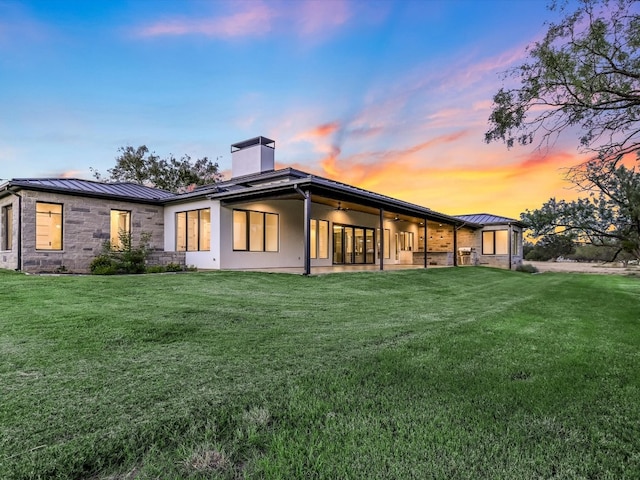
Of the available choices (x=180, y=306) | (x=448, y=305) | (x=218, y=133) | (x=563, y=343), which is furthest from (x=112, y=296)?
(x=218, y=133)

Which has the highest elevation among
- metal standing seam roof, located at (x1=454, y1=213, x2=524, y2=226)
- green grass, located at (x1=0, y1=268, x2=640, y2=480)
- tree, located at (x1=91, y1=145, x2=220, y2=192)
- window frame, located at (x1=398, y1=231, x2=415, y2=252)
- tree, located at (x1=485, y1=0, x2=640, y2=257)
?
tree, located at (x1=91, y1=145, x2=220, y2=192)

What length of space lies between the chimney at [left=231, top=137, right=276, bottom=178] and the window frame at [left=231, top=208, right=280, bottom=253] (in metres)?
3.10

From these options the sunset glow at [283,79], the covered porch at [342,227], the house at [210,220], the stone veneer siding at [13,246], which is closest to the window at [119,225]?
the house at [210,220]

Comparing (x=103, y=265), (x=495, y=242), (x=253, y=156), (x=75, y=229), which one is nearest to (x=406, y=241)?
(x=495, y=242)

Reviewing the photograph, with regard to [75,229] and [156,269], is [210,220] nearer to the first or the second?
[156,269]

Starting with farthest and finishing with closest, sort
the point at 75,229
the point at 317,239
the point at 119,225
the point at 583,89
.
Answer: the point at 317,239
the point at 119,225
the point at 75,229
the point at 583,89

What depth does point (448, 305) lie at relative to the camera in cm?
734

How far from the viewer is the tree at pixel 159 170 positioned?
88.9ft

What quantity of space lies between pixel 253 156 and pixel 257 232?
173 inches

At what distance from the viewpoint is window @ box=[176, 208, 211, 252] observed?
13.2 metres

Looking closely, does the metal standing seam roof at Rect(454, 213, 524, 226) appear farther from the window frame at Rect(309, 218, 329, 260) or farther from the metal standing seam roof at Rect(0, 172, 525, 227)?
the window frame at Rect(309, 218, 329, 260)

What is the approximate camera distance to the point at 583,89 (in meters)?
5.19

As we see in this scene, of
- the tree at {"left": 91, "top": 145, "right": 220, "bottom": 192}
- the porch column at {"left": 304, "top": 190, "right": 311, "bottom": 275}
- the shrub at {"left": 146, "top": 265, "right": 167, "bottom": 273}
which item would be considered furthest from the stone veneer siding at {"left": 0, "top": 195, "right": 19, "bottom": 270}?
the tree at {"left": 91, "top": 145, "right": 220, "bottom": 192}

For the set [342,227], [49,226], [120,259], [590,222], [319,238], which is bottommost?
[120,259]
